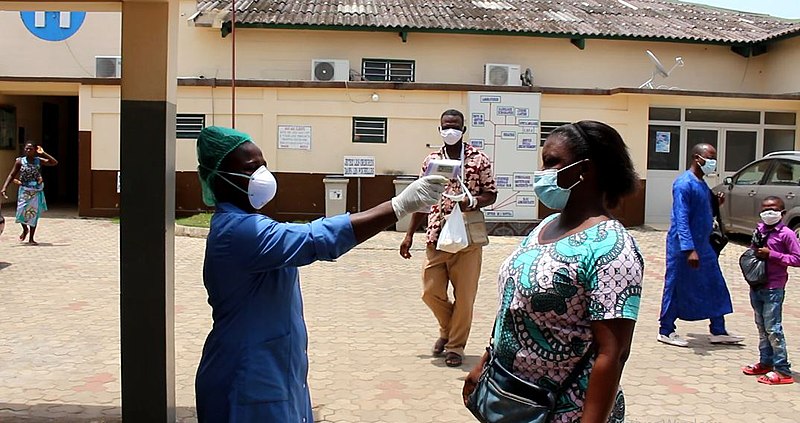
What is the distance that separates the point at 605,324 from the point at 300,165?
13.4 m

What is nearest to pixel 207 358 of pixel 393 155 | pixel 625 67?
pixel 393 155

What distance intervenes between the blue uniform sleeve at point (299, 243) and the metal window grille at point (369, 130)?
12.8 m

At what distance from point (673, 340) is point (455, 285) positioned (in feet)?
7.45

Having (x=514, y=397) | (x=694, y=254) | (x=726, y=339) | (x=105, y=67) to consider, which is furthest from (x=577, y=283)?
(x=105, y=67)

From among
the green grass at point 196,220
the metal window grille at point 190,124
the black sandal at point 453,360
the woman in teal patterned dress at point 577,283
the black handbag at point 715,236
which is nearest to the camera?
the woman in teal patterned dress at point 577,283

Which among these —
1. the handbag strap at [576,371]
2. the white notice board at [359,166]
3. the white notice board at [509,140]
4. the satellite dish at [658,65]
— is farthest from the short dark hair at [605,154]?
the satellite dish at [658,65]

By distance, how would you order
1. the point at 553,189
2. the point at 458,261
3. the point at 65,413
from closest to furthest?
1. the point at 553,189
2. the point at 65,413
3. the point at 458,261

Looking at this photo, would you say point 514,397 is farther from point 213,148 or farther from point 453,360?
point 453,360

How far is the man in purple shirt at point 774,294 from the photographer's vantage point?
18.3 feet

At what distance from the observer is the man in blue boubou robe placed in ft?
20.7

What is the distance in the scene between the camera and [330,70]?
55.9ft

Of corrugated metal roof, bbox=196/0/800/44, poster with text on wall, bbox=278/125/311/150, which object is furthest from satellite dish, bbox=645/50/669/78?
poster with text on wall, bbox=278/125/311/150

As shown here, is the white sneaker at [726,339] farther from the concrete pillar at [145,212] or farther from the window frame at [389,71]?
the window frame at [389,71]

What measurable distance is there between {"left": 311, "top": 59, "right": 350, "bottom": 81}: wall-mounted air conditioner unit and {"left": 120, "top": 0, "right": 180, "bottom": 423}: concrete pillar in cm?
1305
